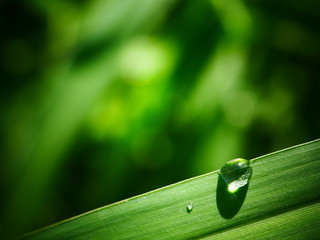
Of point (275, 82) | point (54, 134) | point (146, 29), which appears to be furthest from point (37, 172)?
point (275, 82)

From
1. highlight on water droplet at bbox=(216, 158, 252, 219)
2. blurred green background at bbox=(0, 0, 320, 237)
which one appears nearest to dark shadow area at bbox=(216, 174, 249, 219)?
highlight on water droplet at bbox=(216, 158, 252, 219)

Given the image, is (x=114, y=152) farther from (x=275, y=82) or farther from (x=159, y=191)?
(x=275, y=82)

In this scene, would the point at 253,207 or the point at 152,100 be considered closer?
the point at 253,207

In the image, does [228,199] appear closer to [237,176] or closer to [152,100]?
[237,176]

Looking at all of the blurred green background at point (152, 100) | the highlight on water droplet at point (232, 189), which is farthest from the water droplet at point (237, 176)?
the blurred green background at point (152, 100)

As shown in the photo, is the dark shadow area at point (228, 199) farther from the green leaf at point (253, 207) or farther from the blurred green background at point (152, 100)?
the blurred green background at point (152, 100)

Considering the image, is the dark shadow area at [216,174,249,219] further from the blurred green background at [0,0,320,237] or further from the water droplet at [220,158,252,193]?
the blurred green background at [0,0,320,237]

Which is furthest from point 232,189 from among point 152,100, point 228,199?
point 152,100
